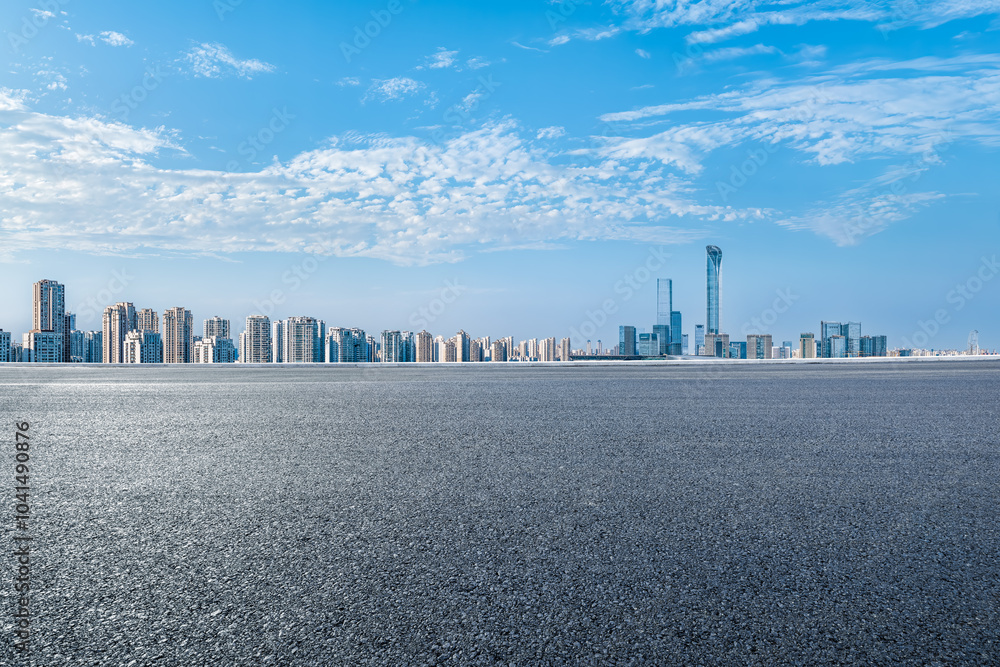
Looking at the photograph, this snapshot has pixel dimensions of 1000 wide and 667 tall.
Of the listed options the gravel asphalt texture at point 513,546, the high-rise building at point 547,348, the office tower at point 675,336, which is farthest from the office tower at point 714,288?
the gravel asphalt texture at point 513,546

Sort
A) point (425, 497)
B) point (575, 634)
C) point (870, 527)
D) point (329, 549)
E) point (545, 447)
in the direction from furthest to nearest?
1. point (545, 447)
2. point (425, 497)
3. point (870, 527)
4. point (329, 549)
5. point (575, 634)

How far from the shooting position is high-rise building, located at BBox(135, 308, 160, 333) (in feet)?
120

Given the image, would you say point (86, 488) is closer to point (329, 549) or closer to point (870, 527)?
point (329, 549)

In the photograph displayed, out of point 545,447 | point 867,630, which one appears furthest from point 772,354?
point 867,630

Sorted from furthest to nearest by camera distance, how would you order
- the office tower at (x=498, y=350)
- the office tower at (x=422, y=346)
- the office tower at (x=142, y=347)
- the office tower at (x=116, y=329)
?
the office tower at (x=422, y=346) < the office tower at (x=498, y=350) < the office tower at (x=116, y=329) < the office tower at (x=142, y=347)

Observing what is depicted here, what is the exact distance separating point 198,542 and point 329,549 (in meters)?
0.75

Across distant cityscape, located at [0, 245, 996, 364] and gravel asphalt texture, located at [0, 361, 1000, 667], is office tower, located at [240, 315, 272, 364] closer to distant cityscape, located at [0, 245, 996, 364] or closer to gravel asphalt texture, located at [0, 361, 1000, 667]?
distant cityscape, located at [0, 245, 996, 364]

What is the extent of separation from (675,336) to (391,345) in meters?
35.7

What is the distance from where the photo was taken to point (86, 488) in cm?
449

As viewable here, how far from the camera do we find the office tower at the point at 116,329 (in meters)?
35.1

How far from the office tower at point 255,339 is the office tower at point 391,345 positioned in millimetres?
6814

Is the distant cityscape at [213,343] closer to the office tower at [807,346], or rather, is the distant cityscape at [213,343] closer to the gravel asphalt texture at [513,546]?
the office tower at [807,346]

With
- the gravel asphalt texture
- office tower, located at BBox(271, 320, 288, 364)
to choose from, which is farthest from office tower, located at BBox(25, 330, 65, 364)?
the gravel asphalt texture

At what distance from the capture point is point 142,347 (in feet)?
110
